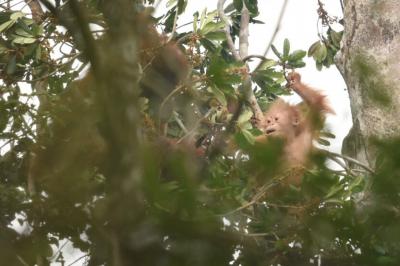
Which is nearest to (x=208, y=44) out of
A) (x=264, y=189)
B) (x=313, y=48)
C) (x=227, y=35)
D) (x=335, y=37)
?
(x=227, y=35)

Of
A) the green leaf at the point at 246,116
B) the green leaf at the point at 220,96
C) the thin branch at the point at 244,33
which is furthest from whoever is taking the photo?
the thin branch at the point at 244,33

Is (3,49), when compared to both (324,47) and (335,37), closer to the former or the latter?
(324,47)

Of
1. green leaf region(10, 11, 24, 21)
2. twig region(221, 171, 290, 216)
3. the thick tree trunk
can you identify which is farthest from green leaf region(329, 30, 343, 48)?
twig region(221, 171, 290, 216)

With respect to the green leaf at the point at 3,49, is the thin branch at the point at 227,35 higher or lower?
lower

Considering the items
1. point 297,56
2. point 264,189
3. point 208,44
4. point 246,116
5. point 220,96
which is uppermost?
point 208,44

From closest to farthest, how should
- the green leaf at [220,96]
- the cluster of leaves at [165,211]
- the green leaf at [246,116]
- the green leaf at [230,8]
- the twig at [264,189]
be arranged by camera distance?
the cluster of leaves at [165,211]
the twig at [264,189]
the green leaf at [220,96]
the green leaf at [246,116]
the green leaf at [230,8]

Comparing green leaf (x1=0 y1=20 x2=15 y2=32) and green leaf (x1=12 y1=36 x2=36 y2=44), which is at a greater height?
green leaf (x1=0 y1=20 x2=15 y2=32)

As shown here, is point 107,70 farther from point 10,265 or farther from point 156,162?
point 10,265

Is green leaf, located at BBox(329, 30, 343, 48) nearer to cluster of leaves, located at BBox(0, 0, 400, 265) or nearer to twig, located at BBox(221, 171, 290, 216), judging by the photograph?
twig, located at BBox(221, 171, 290, 216)

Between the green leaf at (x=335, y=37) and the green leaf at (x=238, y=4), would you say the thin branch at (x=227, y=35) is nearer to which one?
the green leaf at (x=238, y=4)

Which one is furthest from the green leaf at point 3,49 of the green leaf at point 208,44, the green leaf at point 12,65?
the green leaf at point 208,44

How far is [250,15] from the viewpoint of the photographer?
4.70 meters

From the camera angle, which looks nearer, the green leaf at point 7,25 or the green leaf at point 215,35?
the green leaf at point 7,25

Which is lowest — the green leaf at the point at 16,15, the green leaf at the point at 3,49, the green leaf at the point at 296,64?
the green leaf at the point at 296,64
